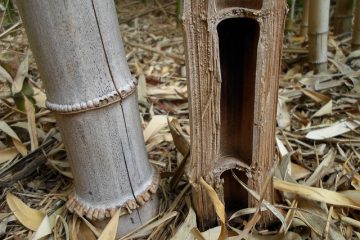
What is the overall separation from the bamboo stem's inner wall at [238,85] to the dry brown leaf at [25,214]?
1.47 ft

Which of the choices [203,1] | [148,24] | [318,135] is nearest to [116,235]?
[203,1]

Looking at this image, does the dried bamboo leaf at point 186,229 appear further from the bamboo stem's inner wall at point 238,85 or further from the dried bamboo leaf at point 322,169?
the dried bamboo leaf at point 322,169

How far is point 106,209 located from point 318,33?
1088 mm

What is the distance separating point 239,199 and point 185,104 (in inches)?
24.9

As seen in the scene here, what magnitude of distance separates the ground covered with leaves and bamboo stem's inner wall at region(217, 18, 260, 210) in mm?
107

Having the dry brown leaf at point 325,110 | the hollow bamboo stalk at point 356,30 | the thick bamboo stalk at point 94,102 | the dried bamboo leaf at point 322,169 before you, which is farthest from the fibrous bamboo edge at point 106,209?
the hollow bamboo stalk at point 356,30

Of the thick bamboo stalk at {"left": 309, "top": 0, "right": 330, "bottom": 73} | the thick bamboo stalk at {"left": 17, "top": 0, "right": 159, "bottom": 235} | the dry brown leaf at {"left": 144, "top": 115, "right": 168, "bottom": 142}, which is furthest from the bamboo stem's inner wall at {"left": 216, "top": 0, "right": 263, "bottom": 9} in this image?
the thick bamboo stalk at {"left": 309, "top": 0, "right": 330, "bottom": 73}

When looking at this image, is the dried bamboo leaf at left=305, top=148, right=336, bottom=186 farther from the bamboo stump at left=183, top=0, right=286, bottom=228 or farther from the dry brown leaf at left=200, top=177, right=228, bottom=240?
the dry brown leaf at left=200, top=177, right=228, bottom=240

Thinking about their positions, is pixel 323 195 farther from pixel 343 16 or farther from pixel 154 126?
pixel 343 16

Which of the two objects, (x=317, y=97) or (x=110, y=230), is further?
(x=317, y=97)

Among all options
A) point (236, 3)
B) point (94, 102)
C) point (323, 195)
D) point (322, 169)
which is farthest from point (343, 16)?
point (94, 102)

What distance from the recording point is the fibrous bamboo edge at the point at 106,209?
79 cm

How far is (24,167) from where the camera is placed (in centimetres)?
101

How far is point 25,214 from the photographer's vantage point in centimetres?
88
